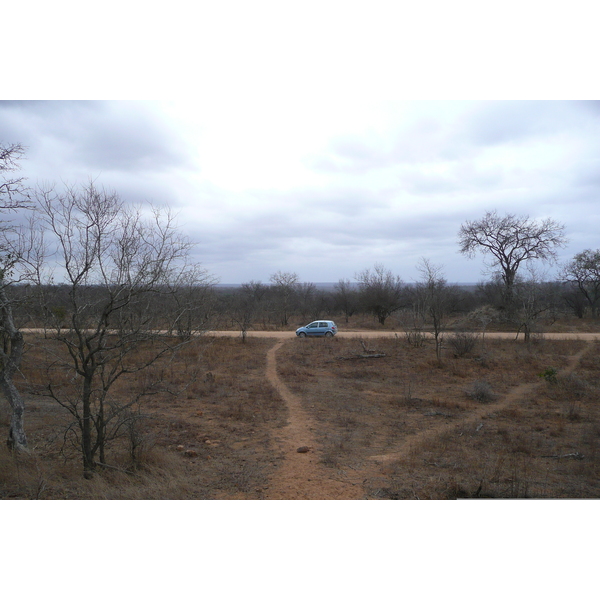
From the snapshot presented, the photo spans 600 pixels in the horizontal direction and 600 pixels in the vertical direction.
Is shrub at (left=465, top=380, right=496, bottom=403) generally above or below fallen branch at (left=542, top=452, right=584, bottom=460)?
above

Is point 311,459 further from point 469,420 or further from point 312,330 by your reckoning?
point 312,330

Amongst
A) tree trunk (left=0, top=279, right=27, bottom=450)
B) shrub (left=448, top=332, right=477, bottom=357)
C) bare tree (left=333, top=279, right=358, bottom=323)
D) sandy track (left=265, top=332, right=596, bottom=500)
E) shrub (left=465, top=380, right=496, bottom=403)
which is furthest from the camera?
bare tree (left=333, top=279, right=358, bottom=323)

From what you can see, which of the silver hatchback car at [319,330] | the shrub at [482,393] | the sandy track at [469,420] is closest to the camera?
the sandy track at [469,420]

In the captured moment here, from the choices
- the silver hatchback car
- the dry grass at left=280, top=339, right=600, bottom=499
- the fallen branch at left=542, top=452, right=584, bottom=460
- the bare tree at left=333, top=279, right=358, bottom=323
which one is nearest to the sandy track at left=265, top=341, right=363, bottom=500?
the dry grass at left=280, top=339, right=600, bottom=499

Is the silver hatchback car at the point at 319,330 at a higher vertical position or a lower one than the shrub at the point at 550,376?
higher

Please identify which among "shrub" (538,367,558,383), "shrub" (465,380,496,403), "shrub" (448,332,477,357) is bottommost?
"shrub" (465,380,496,403)

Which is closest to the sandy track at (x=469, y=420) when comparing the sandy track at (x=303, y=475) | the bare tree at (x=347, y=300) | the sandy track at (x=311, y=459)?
the sandy track at (x=311, y=459)

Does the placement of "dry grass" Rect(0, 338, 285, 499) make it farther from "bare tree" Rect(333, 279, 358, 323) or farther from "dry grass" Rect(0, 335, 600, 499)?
"bare tree" Rect(333, 279, 358, 323)

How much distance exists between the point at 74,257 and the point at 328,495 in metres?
5.04

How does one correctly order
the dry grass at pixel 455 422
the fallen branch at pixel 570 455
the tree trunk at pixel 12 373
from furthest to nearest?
the fallen branch at pixel 570 455 → the tree trunk at pixel 12 373 → the dry grass at pixel 455 422

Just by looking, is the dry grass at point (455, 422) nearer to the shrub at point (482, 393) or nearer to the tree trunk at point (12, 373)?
the shrub at point (482, 393)

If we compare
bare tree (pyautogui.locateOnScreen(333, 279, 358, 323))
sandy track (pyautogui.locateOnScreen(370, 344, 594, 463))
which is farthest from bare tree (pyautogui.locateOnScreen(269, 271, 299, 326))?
sandy track (pyautogui.locateOnScreen(370, 344, 594, 463))

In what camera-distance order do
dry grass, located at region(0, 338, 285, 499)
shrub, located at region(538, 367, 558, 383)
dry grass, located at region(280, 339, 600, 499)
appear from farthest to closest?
1. shrub, located at region(538, 367, 558, 383)
2. dry grass, located at region(280, 339, 600, 499)
3. dry grass, located at region(0, 338, 285, 499)

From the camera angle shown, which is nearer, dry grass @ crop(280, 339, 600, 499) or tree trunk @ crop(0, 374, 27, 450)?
dry grass @ crop(280, 339, 600, 499)
